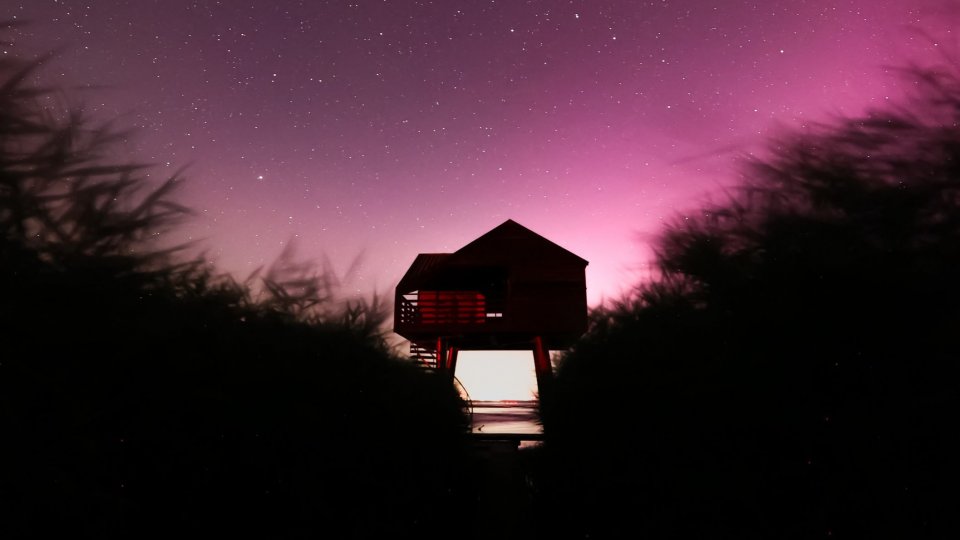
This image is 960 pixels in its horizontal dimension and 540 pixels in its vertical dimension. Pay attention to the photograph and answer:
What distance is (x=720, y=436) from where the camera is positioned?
254cm

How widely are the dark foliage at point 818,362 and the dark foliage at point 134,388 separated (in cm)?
184

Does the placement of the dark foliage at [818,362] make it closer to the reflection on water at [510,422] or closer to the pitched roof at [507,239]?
the reflection on water at [510,422]

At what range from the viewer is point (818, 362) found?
2.08 m

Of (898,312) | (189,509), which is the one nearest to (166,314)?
(189,509)

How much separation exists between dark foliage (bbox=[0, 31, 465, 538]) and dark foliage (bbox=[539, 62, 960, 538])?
6.04 ft

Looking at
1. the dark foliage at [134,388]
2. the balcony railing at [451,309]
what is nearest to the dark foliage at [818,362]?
the dark foliage at [134,388]

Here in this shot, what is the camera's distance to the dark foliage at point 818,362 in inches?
66.4

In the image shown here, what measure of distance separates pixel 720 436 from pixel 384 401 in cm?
236

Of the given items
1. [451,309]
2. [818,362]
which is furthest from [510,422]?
[818,362]

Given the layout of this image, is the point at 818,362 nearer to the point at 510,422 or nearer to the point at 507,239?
the point at 510,422

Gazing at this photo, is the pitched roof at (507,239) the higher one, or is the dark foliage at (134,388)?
the pitched roof at (507,239)

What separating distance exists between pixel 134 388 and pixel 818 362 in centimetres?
244

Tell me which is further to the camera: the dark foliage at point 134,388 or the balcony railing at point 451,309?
the balcony railing at point 451,309

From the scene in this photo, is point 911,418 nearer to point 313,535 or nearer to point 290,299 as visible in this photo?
point 313,535
